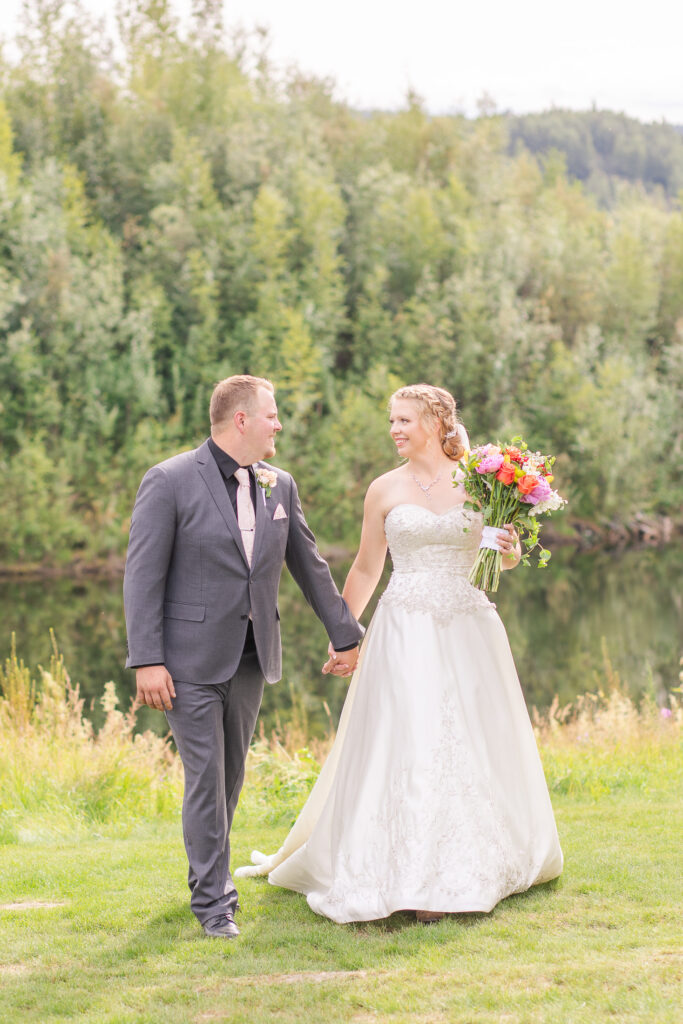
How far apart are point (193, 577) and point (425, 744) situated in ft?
4.13

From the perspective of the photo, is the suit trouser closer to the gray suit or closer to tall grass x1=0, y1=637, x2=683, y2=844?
the gray suit

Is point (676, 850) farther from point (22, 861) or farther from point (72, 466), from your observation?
point (72, 466)

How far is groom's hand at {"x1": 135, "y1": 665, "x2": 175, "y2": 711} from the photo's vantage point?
4.21 metres

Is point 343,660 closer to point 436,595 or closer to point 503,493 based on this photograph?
point 436,595

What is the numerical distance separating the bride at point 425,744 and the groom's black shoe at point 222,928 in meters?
0.40

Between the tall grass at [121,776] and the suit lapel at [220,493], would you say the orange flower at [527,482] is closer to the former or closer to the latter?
the suit lapel at [220,493]

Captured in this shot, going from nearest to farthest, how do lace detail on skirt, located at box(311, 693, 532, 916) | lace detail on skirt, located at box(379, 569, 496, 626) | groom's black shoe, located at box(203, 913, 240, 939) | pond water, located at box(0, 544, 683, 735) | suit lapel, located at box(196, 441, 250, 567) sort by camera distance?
groom's black shoe, located at box(203, 913, 240, 939)
lace detail on skirt, located at box(311, 693, 532, 916)
suit lapel, located at box(196, 441, 250, 567)
lace detail on skirt, located at box(379, 569, 496, 626)
pond water, located at box(0, 544, 683, 735)

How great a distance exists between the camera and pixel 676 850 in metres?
5.17

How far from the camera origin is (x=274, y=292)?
Answer: 123 ft

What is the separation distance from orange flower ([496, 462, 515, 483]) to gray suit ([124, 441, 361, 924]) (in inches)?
40.7

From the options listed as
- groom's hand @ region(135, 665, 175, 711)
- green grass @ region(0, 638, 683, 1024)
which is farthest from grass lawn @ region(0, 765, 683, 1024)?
groom's hand @ region(135, 665, 175, 711)

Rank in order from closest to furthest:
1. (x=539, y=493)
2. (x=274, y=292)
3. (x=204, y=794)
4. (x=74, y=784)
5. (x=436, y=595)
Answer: (x=204, y=794) < (x=539, y=493) < (x=436, y=595) < (x=74, y=784) < (x=274, y=292)

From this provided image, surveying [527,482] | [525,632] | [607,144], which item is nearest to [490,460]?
[527,482]

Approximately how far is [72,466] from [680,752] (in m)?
26.7
